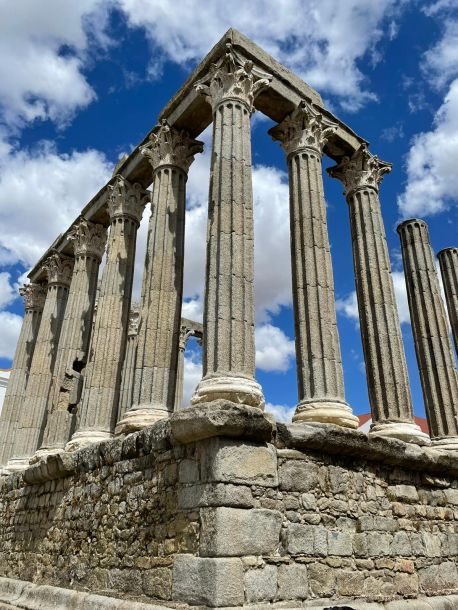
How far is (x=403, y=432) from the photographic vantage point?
10.5m

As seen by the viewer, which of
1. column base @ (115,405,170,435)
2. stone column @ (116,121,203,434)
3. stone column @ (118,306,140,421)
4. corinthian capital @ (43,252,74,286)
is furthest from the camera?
corinthian capital @ (43,252,74,286)

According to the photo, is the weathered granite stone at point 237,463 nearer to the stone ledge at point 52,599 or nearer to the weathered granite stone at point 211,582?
the weathered granite stone at point 211,582

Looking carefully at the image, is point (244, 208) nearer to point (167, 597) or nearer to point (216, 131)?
point (216, 131)

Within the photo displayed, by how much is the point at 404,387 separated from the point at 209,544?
678 cm

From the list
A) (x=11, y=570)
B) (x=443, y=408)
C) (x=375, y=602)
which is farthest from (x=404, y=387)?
(x=11, y=570)

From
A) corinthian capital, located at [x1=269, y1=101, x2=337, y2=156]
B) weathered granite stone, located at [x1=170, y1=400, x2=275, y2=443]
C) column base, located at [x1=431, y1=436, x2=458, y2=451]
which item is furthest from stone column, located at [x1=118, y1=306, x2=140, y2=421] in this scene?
weathered granite stone, located at [x1=170, y1=400, x2=275, y2=443]

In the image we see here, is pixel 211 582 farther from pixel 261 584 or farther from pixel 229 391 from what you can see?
pixel 229 391

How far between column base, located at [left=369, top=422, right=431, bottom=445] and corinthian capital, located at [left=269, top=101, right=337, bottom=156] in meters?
6.24

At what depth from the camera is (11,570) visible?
11438 mm

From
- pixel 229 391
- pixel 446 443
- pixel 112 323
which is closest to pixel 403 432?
pixel 446 443

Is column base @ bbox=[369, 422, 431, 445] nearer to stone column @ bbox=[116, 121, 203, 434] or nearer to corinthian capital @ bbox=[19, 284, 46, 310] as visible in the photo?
stone column @ bbox=[116, 121, 203, 434]

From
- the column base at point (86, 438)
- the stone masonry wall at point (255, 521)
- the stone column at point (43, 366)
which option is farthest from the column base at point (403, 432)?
the stone column at point (43, 366)

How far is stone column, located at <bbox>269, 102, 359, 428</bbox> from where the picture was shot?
9.73m

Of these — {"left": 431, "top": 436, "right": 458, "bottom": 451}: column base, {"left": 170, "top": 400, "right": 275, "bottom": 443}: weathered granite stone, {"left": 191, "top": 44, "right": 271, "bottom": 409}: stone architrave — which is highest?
{"left": 191, "top": 44, "right": 271, "bottom": 409}: stone architrave
